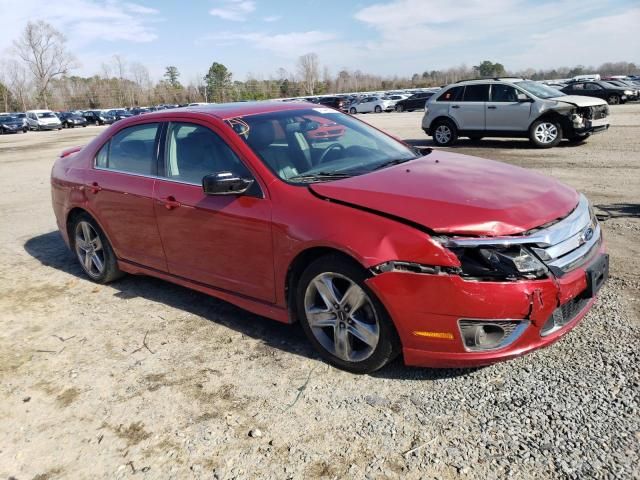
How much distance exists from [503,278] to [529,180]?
103cm

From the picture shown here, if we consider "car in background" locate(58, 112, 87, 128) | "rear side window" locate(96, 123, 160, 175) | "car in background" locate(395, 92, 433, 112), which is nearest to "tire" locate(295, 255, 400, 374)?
"rear side window" locate(96, 123, 160, 175)

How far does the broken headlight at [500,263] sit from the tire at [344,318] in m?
0.54

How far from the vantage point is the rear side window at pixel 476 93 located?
46.0ft

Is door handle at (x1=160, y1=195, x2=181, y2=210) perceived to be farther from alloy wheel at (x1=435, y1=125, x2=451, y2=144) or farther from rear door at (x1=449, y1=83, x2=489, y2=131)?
alloy wheel at (x1=435, y1=125, x2=451, y2=144)

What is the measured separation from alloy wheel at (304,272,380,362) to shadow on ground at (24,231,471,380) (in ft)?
0.66

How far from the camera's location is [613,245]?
5254mm

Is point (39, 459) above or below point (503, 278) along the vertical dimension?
below

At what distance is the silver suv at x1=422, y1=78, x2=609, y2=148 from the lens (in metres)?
12.8

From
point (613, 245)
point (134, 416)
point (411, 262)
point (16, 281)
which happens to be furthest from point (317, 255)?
point (16, 281)

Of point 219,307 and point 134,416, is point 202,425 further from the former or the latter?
point 219,307

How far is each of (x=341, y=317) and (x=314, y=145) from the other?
1400 millimetres

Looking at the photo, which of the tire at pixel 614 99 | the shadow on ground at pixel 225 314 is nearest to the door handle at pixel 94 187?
the shadow on ground at pixel 225 314

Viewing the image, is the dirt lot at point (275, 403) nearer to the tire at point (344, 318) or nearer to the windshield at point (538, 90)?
the tire at point (344, 318)

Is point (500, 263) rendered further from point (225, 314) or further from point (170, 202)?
point (170, 202)
